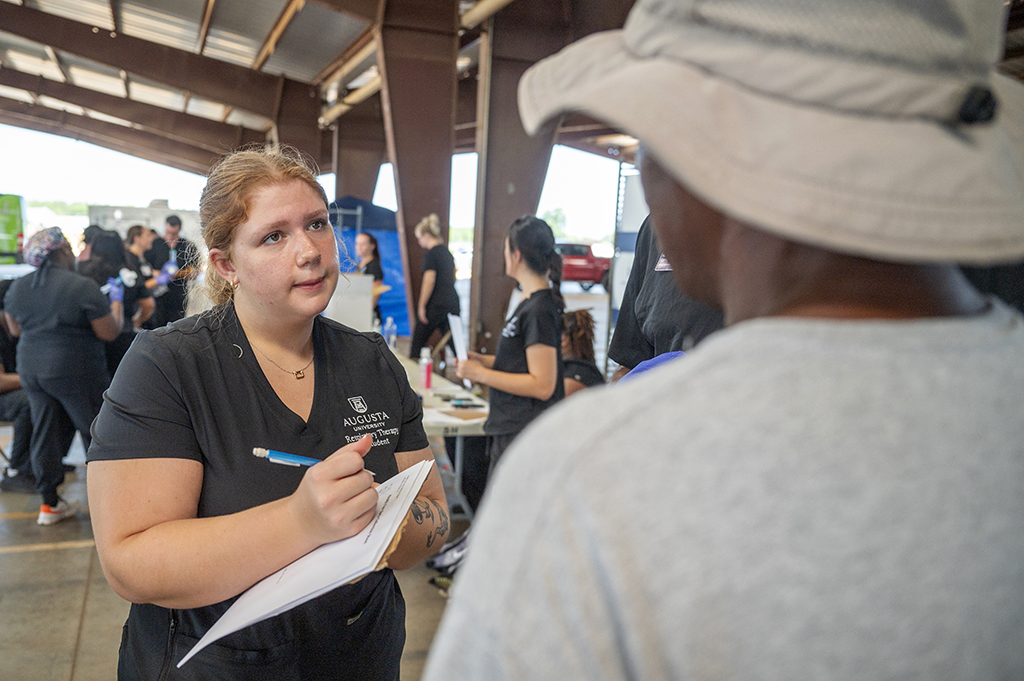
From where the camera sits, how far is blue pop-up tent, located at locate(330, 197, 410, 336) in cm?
962

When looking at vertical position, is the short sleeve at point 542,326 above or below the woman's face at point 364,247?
below

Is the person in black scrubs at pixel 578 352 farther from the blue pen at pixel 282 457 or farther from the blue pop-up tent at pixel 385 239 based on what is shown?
the blue pop-up tent at pixel 385 239

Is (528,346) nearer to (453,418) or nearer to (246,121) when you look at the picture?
(453,418)

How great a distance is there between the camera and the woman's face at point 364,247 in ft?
25.9

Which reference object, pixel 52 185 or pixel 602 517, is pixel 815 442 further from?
pixel 52 185

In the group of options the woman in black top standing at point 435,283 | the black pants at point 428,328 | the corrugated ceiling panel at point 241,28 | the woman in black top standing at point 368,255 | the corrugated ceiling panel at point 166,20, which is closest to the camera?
the woman in black top standing at point 435,283

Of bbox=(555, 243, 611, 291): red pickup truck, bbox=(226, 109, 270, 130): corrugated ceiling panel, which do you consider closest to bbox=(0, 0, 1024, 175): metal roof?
bbox=(226, 109, 270, 130): corrugated ceiling panel

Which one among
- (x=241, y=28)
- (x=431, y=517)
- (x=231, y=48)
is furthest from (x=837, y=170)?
(x=231, y=48)

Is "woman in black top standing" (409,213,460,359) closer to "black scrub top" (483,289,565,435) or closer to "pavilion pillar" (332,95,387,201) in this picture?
"black scrub top" (483,289,565,435)

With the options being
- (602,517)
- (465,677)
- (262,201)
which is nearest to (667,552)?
(602,517)

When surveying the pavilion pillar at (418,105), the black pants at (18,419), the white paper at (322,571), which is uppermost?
the pavilion pillar at (418,105)

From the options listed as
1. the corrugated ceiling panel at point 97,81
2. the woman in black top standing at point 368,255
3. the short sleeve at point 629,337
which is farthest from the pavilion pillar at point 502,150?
the corrugated ceiling panel at point 97,81

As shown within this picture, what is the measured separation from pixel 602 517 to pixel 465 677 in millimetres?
140

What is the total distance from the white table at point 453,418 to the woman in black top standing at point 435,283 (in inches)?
62.4
